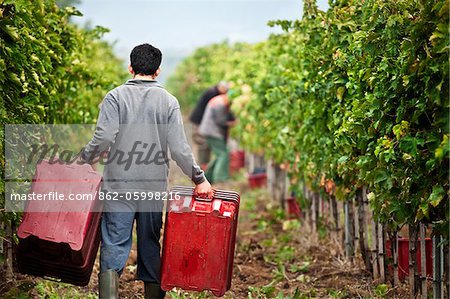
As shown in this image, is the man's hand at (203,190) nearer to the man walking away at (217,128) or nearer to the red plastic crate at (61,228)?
Result: the red plastic crate at (61,228)

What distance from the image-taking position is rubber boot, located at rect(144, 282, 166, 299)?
16.4ft

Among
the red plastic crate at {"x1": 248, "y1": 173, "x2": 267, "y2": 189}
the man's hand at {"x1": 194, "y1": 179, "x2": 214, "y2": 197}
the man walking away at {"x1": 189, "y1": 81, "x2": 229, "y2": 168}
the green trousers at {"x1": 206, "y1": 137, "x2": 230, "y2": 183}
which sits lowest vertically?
the man's hand at {"x1": 194, "y1": 179, "x2": 214, "y2": 197}

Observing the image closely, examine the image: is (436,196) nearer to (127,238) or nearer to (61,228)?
(127,238)

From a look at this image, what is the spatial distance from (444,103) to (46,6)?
3113 millimetres

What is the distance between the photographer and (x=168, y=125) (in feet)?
16.0

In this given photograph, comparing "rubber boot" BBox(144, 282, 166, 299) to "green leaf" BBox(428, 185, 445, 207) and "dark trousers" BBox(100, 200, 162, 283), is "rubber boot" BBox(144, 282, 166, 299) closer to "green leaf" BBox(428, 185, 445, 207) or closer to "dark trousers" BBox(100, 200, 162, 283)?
"dark trousers" BBox(100, 200, 162, 283)

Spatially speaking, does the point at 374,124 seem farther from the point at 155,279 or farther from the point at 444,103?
the point at 155,279

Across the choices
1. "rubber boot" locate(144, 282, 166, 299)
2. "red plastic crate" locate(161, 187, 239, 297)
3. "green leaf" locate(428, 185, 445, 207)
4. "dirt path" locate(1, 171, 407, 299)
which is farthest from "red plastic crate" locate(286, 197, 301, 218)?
"green leaf" locate(428, 185, 445, 207)

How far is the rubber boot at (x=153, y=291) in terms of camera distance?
499 cm

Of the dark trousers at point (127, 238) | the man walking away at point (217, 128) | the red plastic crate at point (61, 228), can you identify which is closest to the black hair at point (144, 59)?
the red plastic crate at point (61, 228)

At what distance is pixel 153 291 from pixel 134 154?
92 cm

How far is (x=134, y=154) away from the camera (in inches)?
189

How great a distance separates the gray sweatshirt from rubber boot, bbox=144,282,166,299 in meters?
0.63

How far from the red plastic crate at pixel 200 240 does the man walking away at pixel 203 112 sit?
298 inches
